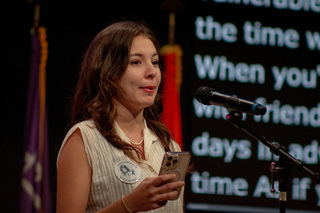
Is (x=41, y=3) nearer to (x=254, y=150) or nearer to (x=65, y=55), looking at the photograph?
(x=65, y=55)

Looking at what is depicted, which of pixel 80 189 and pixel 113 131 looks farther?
pixel 113 131

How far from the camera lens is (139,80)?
204 cm

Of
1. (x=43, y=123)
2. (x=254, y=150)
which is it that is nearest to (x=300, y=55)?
(x=254, y=150)

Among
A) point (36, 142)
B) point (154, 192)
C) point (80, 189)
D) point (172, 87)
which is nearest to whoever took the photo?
point (154, 192)

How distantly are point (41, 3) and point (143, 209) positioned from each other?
263cm

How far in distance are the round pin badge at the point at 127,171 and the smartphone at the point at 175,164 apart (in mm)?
292

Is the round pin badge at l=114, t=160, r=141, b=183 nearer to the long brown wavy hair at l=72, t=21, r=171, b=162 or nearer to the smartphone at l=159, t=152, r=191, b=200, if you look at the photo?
the long brown wavy hair at l=72, t=21, r=171, b=162

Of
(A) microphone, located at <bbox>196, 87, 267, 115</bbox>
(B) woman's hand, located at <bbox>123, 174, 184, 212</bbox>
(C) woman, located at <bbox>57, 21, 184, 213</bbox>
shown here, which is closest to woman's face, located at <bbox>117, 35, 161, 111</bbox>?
(C) woman, located at <bbox>57, 21, 184, 213</bbox>

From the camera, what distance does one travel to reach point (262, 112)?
191cm

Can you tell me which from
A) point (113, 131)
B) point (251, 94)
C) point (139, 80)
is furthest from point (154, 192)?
point (251, 94)

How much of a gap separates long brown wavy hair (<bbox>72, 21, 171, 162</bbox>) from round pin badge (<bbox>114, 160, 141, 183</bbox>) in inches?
1.9

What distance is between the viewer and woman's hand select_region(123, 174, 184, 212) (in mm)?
1636

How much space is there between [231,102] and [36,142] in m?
2.14

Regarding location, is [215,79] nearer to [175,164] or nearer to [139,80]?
[139,80]
